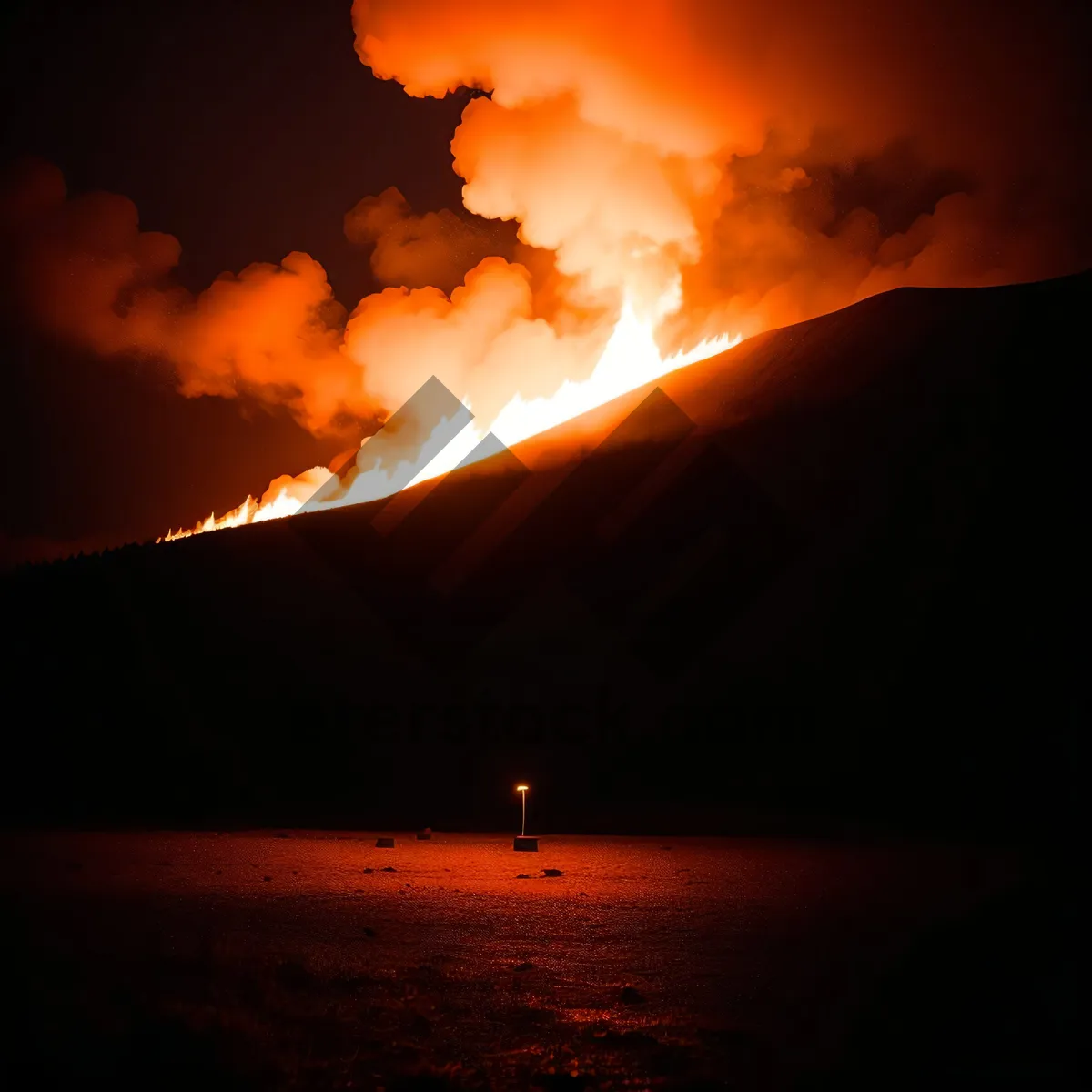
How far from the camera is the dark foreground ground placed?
511cm

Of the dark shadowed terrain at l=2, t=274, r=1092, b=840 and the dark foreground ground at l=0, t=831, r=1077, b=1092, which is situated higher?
the dark shadowed terrain at l=2, t=274, r=1092, b=840

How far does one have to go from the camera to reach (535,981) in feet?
23.6

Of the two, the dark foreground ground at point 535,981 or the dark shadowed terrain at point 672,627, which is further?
the dark shadowed terrain at point 672,627

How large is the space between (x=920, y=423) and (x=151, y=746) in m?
34.7

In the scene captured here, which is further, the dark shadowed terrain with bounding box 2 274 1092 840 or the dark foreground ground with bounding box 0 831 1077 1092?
the dark shadowed terrain with bounding box 2 274 1092 840

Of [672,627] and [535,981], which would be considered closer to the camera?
[535,981]

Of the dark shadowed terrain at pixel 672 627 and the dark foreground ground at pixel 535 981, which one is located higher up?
the dark shadowed terrain at pixel 672 627

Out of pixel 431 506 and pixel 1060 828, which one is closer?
pixel 1060 828

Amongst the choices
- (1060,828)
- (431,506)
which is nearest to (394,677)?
(431,506)

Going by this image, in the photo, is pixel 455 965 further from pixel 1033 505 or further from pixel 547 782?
pixel 1033 505

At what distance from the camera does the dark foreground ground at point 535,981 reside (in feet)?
16.8

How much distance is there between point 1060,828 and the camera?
20641 mm

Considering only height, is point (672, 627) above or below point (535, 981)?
above

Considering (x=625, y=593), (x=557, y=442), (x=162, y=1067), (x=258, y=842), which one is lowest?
(x=258, y=842)
